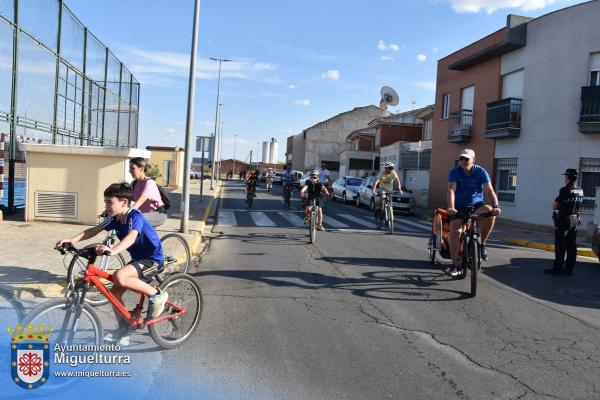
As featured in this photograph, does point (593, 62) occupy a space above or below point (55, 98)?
above

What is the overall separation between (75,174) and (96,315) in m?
8.29

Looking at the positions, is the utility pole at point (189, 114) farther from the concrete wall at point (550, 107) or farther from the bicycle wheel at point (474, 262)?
the concrete wall at point (550, 107)

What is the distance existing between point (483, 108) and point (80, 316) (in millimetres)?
22156

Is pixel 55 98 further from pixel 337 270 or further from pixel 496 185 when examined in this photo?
pixel 496 185

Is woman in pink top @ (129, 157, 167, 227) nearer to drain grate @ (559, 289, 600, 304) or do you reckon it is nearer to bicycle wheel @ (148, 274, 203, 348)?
bicycle wheel @ (148, 274, 203, 348)

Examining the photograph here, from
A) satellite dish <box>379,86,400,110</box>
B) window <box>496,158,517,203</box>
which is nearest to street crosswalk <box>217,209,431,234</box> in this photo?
window <box>496,158,517,203</box>

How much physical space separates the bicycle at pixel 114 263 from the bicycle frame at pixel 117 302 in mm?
72

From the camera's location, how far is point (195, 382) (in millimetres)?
3967

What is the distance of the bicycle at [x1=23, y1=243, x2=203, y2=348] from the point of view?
149 inches

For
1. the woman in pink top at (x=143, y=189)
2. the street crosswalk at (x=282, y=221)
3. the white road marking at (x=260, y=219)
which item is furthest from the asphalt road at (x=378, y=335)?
the white road marking at (x=260, y=219)

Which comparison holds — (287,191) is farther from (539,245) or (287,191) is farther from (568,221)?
(568,221)

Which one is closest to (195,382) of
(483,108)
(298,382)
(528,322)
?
(298,382)

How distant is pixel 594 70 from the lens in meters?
17.7

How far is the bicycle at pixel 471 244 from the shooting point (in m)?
6.89
